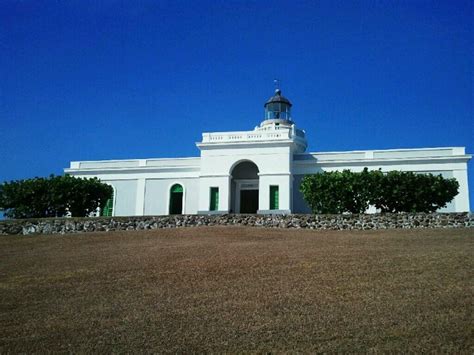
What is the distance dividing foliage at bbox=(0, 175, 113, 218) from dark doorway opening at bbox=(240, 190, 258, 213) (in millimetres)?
10364

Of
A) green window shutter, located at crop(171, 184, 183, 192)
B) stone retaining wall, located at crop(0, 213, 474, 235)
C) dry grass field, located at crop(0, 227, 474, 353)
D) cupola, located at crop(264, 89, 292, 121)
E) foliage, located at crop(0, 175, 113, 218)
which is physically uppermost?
cupola, located at crop(264, 89, 292, 121)

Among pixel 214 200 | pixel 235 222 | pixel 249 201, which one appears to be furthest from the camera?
pixel 249 201

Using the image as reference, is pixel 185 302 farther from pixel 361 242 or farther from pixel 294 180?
pixel 294 180

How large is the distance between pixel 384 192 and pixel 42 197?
1817 centimetres

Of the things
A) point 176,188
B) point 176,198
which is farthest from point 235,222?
point 176,188

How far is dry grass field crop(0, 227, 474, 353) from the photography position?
8625mm

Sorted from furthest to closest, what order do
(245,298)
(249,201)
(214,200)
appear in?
(249,201) < (214,200) < (245,298)

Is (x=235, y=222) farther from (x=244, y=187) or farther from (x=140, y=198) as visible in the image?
(x=140, y=198)

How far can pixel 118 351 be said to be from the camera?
8.48 m

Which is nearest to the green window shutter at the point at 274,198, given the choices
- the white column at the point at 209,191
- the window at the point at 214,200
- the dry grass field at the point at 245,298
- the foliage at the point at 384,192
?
the white column at the point at 209,191

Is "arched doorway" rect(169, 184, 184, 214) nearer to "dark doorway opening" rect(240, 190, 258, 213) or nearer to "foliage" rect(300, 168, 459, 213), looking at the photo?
"dark doorway opening" rect(240, 190, 258, 213)

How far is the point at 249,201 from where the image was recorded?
33625 mm

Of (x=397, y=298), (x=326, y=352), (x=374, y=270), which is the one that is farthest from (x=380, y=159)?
(x=326, y=352)

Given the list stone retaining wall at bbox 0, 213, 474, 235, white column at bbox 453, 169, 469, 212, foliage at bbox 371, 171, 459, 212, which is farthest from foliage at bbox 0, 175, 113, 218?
white column at bbox 453, 169, 469, 212
